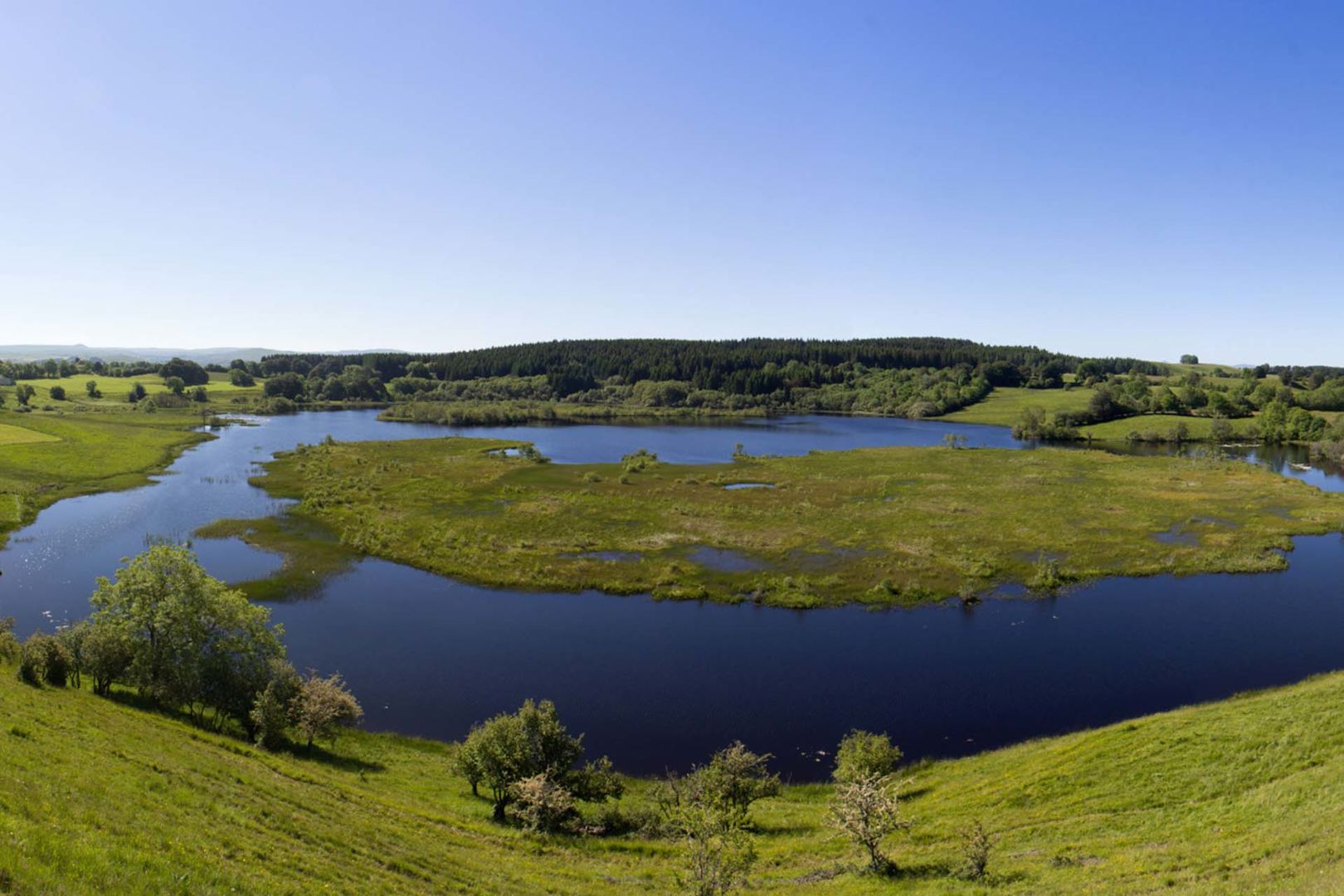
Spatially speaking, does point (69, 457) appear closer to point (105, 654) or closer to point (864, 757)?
point (105, 654)

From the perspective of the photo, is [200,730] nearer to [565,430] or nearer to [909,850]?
[909,850]

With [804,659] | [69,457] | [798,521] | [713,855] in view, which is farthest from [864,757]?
[69,457]

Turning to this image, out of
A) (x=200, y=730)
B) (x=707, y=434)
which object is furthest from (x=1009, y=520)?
(x=707, y=434)

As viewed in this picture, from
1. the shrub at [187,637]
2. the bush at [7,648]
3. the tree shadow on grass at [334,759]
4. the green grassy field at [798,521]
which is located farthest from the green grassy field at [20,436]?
the tree shadow on grass at [334,759]

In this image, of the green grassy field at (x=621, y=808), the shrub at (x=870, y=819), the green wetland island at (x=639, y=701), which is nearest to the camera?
the green grassy field at (x=621, y=808)

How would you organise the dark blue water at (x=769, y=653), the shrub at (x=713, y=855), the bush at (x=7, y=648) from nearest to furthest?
the shrub at (x=713, y=855) → the bush at (x=7, y=648) → the dark blue water at (x=769, y=653)

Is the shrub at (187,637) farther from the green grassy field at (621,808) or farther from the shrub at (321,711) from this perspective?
the shrub at (321,711)
